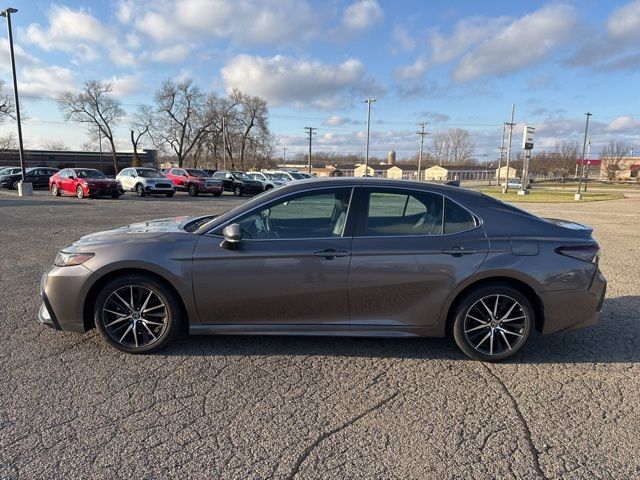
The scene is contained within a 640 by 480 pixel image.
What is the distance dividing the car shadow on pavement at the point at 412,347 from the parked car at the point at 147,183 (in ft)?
77.3

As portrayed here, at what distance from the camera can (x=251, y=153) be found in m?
76.3

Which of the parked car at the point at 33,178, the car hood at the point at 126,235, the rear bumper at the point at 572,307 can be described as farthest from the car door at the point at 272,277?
the parked car at the point at 33,178

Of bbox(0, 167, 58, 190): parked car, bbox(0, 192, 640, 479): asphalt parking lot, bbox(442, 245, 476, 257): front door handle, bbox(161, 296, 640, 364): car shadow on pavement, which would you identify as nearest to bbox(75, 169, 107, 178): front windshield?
bbox(0, 167, 58, 190): parked car

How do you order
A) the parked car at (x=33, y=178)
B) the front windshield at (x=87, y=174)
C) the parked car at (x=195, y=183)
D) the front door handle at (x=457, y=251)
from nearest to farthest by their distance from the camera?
1. the front door handle at (x=457, y=251)
2. the front windshield at (x=87, y=174)
3. the parked car at (x=195, y=183)
4. the parked car at (x=33, y=178)

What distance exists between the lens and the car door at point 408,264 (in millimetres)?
3592

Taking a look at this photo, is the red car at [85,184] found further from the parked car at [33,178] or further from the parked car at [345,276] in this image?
the parked car at [345,276]

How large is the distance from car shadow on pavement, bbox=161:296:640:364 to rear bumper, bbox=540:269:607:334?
35 cm

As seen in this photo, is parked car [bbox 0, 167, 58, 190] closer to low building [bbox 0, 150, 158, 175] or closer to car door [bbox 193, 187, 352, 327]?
car door [bbox 193, 187, 352, 327]

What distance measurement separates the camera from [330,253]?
357 cm

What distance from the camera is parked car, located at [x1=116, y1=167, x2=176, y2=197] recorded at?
25750 mm

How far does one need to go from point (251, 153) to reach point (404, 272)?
75.5 metres

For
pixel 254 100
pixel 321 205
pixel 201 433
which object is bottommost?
pixel 201 433

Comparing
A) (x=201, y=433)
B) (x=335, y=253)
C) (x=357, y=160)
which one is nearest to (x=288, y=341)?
(x=335, y=253)

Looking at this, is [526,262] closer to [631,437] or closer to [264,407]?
[631,437]
